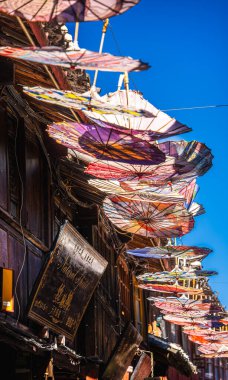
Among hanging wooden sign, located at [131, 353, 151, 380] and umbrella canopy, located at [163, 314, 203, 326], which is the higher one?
umbrella canopy, located at [163, 314, 203, 326]

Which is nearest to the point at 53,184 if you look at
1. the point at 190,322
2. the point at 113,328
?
the point at 113,328

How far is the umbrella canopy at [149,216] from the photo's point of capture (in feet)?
55.7

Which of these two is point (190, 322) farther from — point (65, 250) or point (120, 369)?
point (65, 250)

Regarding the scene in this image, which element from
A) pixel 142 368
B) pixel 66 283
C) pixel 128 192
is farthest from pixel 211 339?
pixel 128 192

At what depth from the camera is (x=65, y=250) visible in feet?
49.1

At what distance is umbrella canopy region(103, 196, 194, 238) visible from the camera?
1698 cm

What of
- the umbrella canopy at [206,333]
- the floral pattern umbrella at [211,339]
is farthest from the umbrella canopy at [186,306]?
the floral pattern umbrella at [211,339]

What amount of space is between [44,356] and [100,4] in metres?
6.57

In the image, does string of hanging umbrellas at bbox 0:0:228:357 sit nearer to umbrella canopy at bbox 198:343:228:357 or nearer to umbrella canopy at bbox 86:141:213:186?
umbrella canopy at bbox 86:141:213:186

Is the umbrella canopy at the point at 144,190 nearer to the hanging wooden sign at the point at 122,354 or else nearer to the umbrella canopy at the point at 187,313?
the hanging wooden sign at the point at 122,354

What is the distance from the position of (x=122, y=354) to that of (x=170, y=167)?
396 inches

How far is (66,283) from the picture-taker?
15453mm

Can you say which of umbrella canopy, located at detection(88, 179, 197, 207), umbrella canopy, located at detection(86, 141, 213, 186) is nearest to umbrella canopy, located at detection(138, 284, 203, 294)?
umbrella canopy, located at detection(88, 179, 197, 207)

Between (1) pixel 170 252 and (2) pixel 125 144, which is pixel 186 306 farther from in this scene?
(2) pixel 125 144
